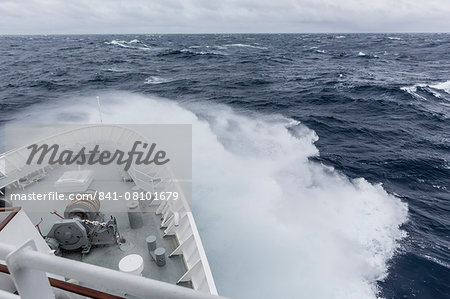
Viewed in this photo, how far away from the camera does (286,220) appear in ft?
36.6

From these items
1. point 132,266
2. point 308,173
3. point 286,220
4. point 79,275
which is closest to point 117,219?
point 132,266

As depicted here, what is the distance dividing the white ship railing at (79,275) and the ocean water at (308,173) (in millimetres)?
8091

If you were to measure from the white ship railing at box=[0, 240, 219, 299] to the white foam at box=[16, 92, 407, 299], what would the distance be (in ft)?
26.4

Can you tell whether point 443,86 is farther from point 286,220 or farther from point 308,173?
point 286,220

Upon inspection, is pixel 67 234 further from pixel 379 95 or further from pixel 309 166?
pixel 379 95

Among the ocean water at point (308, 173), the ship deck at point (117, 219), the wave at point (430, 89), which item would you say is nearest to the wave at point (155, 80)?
the ocean water at point (308, 173)

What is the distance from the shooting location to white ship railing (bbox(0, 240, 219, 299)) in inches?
50.2

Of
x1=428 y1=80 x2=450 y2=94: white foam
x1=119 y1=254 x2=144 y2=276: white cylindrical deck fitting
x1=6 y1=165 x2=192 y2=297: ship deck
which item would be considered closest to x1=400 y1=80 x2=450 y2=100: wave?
x1=428 y1=80 x2=450 y2=94: white foam

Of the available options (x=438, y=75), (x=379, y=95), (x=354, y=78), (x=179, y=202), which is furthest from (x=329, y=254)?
(x=438, y=75)

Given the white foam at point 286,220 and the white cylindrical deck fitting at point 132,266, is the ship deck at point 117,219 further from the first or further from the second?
the white foam at point 286,220

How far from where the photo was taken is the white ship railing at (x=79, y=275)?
1.28 m

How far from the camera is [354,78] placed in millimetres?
37938

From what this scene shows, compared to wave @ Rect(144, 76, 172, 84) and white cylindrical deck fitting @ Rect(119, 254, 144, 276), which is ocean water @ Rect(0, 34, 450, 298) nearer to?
wave @ Rect(144, 76, 172, 84)

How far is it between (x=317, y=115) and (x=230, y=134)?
9.23 meters
